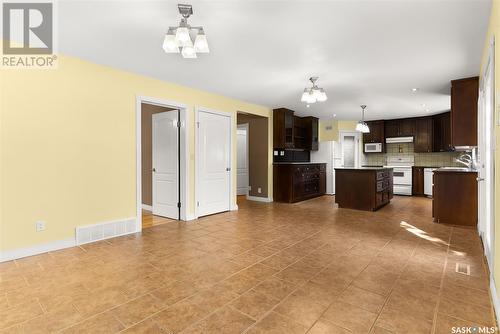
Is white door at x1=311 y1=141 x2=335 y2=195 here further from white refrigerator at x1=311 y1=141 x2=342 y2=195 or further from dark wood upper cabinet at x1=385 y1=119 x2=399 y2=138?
dark wood upper cabinet at x1=385 y1=119 x2=399 y2=138

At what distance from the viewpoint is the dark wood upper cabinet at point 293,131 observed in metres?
6.74

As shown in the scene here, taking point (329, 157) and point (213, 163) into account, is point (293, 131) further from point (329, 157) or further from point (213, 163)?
point (213, 163)

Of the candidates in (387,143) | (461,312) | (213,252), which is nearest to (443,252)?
(461,312)

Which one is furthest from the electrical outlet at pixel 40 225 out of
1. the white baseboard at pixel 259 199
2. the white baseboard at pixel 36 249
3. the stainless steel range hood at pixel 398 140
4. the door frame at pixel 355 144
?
the stainless steel range hood at pixel 398 140

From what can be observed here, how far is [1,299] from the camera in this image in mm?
2074

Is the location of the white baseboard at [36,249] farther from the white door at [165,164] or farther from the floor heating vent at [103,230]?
the white door at [165,164]

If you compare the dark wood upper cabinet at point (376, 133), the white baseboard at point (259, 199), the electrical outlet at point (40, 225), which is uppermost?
the dark wood upper cabinet at point (376, 133)

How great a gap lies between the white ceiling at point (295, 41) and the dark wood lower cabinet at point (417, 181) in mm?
3623

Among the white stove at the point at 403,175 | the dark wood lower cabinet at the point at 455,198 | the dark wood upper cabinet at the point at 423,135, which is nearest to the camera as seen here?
the dark wood lower cabinet at the point at 455,198

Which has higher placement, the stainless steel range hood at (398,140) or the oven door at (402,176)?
the stainless steel range hood at (398,140)

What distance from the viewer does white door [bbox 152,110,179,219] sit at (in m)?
4.84

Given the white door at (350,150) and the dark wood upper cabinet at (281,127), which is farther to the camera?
the white door at (350,150)

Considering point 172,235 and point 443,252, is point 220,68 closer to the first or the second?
point 172,235

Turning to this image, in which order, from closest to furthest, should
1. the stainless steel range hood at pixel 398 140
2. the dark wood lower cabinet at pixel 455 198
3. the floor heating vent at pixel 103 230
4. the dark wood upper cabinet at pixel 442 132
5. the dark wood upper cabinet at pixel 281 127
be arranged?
the floor heating vent at pixel 103 230 → the dark wood lower cabinet at pixel 455 198 → the dark wood upper cabinet at pixel 281 127 → the dark wood upper cabinet at pixel 442 132 → the stainless steel range hood at pixel 398 140
